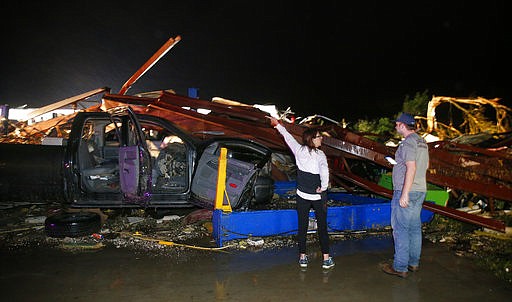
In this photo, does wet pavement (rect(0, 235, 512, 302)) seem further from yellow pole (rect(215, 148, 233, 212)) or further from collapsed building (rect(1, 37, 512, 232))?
collapsed building (rect(1, 37, 512, 232))

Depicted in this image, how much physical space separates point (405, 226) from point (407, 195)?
0.43 m

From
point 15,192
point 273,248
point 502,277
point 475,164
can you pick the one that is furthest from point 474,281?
point 15,192

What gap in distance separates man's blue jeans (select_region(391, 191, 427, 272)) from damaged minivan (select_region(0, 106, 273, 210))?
7.23 ft

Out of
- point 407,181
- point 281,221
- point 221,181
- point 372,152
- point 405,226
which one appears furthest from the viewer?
point 372,152

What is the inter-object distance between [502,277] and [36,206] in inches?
326

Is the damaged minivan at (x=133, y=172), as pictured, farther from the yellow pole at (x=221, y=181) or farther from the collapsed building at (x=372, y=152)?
the collapsed building at (x=372, y=152)

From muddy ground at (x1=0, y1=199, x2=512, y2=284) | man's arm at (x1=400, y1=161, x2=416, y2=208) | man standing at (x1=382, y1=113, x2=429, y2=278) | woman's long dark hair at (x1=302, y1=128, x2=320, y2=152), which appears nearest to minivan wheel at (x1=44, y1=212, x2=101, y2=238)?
muddy ground at (x1=0, y1=199, x2=512, y2=284)

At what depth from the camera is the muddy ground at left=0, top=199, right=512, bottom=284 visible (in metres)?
5.38

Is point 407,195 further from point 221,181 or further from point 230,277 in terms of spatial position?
point 221,181

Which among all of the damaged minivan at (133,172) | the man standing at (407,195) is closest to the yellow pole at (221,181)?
the damaged minivan at (133,172)

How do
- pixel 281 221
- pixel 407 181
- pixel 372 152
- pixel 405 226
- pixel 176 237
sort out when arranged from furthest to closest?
pixel 372 152 → pixel 176 237 → pixel 281 221 → pixel 405 226 → pixel 407 181

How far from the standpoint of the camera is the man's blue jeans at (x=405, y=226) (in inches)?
174

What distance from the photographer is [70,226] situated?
5.61m

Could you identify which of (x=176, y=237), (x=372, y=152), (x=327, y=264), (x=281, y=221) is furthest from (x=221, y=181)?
(x=372, y=152)
